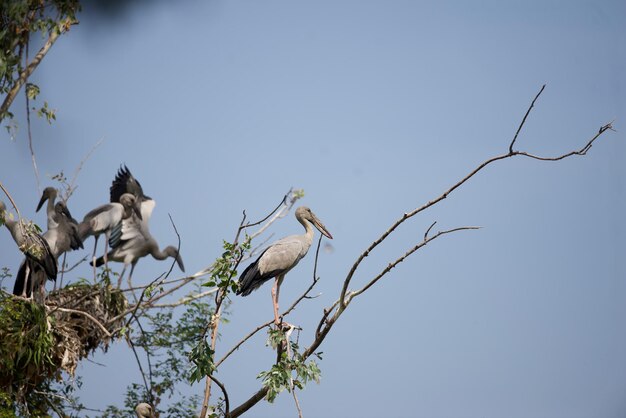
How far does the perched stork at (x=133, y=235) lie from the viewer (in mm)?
10734

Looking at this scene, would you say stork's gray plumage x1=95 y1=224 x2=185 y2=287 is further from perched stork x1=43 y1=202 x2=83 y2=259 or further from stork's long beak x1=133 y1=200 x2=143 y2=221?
perched stork x1=43 y1=202 x2=83 y2=259

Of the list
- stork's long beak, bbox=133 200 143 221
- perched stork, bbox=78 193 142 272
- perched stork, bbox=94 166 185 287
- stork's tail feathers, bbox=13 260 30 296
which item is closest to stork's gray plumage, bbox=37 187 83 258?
perched stork, bbox=78 193 142 272

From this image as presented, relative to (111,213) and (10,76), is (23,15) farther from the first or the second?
(111,213)

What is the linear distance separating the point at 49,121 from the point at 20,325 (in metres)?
1.69

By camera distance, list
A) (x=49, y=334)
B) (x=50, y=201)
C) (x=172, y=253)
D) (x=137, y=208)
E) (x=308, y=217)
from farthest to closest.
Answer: (x=172, y=253) → (x=137, y=208) → (x=50, y=201) → (x=49, y=334) → (x=308, y=217)

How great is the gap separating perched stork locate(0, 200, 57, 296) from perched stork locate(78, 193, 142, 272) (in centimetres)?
116

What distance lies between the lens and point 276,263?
666 cm

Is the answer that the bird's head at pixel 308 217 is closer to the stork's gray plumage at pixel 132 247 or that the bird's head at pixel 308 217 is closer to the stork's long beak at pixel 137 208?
the stork's gray plumage at pixel 132 247

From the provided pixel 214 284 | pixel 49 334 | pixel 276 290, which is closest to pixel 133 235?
pixel 49 334

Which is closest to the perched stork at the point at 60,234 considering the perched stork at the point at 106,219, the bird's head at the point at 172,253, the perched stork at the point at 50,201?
the perched stork at the point at 50,201

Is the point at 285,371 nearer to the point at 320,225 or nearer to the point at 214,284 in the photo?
the point at 214,284

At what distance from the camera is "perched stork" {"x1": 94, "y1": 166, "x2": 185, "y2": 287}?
10734 mm

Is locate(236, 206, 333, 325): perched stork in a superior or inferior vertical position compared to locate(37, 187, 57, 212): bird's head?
inferior

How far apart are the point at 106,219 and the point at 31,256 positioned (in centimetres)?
226
